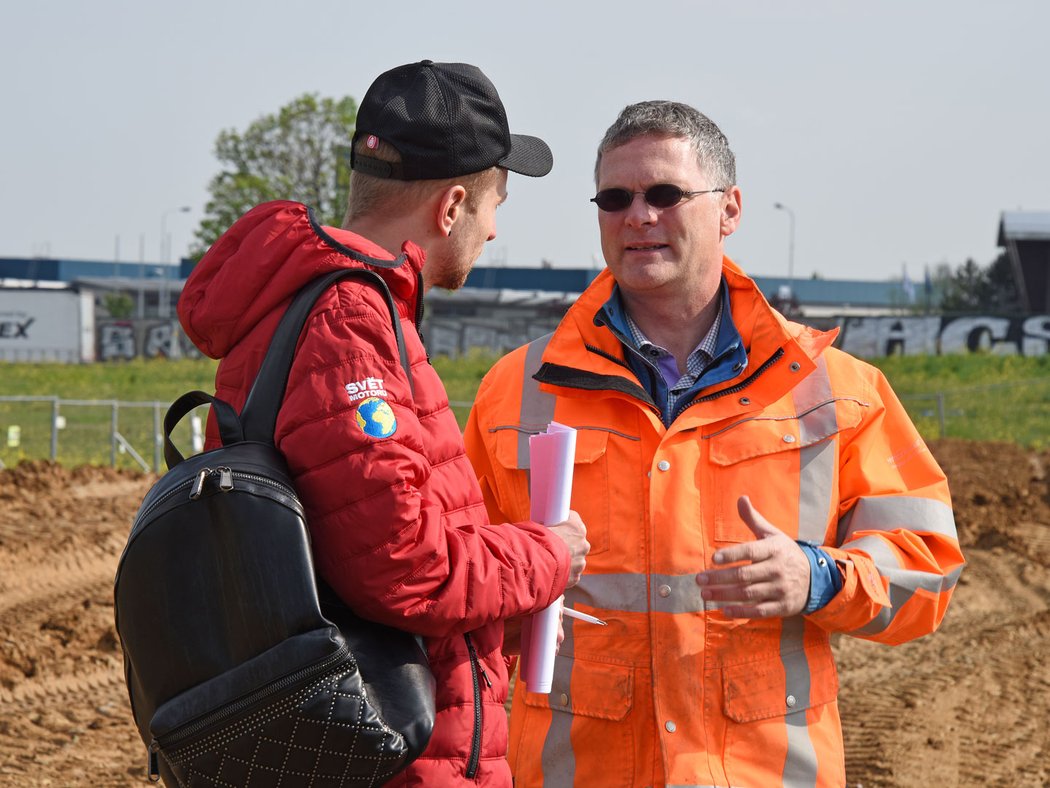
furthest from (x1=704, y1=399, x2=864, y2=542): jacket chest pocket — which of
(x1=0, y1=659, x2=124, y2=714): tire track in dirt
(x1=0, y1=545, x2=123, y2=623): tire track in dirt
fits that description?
(x1=0, y1=545, x2=123, y2=623): tire track in dirt

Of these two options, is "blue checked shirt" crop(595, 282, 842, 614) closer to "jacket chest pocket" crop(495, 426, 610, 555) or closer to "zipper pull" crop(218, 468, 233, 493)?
"jacket chest pocket" crop(495, 426, 610, 555)

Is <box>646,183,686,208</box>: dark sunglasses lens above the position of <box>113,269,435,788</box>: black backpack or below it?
above

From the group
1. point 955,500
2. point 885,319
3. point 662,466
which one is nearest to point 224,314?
point 662,466

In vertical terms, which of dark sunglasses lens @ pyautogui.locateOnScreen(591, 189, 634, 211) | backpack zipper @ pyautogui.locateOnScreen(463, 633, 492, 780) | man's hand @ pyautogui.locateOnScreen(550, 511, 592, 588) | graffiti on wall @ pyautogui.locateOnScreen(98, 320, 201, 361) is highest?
dark sunglasses lens @ pyautogui.locateOnScreen(591, 189, 634, 211)

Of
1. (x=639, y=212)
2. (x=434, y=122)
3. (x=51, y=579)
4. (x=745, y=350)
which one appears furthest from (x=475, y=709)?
(x=51, y=579)

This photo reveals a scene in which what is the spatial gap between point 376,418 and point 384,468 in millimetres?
91

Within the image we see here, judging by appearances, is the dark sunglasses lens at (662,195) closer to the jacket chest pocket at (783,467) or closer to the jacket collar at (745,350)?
the jacket collar at (745,350)

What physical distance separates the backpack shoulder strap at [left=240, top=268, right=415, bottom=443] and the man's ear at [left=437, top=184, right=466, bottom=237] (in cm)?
39

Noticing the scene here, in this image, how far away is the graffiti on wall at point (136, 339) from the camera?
56.1 meters

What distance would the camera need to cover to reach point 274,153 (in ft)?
148

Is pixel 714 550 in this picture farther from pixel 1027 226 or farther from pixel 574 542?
pixel 1027 226

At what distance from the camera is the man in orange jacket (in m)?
3.04

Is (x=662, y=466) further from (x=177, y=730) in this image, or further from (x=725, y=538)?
(x=177, y=730)

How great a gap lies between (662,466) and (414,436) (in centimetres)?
106
